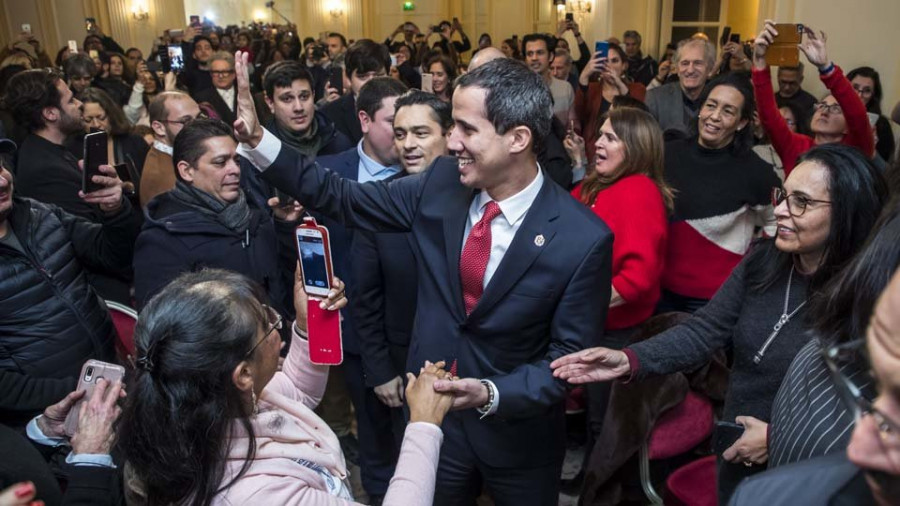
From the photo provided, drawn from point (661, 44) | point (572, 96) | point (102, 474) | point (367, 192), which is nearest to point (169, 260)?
point (367, 192)

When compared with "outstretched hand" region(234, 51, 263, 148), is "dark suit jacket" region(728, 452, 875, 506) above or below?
below

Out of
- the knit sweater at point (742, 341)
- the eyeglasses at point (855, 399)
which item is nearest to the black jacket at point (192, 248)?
the knit sweater at point (742, 341)

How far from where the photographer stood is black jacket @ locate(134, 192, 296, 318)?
239 centimetres

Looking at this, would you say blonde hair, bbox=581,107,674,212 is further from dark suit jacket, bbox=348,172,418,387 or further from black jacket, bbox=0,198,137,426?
black jacket, bbox=0,198,137,426

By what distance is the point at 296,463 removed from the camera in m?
1.44

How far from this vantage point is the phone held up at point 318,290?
1827 millimetres

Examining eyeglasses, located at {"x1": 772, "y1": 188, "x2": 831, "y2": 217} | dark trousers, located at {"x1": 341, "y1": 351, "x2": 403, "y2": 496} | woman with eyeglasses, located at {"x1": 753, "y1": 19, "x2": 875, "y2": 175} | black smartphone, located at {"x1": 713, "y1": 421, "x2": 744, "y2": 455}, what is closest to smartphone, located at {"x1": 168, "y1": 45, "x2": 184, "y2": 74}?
dark trousers, located at {"x1": 341, "y1": 351, "x2": 403, "y2": 496}

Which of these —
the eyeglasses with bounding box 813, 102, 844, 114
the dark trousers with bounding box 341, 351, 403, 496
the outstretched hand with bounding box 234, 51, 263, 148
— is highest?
the outstretched hand with bounding box 234, 51, 263, 148

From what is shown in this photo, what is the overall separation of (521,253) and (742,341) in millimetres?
684

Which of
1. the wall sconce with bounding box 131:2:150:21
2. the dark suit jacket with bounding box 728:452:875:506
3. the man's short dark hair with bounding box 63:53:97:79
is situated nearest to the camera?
the dark suit jacket with bounding box 728:452:875:506

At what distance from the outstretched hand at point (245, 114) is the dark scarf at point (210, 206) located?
0.83 metres

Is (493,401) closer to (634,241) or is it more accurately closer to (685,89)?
(634,241)

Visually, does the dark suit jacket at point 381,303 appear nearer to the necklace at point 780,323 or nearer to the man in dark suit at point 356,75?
the necklace at point 780,323

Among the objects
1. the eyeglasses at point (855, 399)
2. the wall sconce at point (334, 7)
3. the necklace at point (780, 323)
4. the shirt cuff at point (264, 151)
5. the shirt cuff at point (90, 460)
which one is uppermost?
the wall sconce at point (334, 7)
